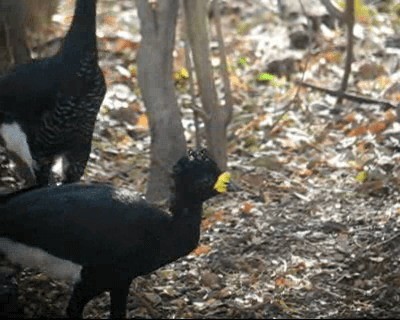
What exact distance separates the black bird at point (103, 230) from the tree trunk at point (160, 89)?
1286mm

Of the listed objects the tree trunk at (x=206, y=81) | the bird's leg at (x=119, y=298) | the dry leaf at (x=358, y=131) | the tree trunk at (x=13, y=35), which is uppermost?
the tree trunk at (x=13, y=35)

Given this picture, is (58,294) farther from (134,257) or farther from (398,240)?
(398,240)

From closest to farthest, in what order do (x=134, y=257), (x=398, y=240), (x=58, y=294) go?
(x=134, y=257) → (x=58, y=294) → (x=398, y=240)

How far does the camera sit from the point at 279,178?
7.00 metres

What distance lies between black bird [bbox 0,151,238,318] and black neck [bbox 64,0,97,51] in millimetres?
1092

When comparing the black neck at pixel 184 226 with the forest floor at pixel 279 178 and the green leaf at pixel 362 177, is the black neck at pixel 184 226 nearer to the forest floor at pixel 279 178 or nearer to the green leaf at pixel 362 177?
the forest floor at pixel 279 178

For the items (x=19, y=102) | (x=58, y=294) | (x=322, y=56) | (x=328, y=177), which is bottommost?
(x=58, y=294)

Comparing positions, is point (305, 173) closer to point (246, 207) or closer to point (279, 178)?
point (279, 178)

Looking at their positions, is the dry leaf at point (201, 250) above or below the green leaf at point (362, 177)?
below

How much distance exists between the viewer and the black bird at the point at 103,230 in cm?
487

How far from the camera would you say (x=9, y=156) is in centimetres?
630

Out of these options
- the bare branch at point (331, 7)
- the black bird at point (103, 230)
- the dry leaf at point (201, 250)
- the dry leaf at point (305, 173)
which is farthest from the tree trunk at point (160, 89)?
the black bird at point (103, 230)

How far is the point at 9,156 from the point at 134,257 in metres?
1.66

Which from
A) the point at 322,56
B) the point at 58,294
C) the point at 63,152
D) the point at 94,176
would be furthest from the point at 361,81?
the point at 58,294
